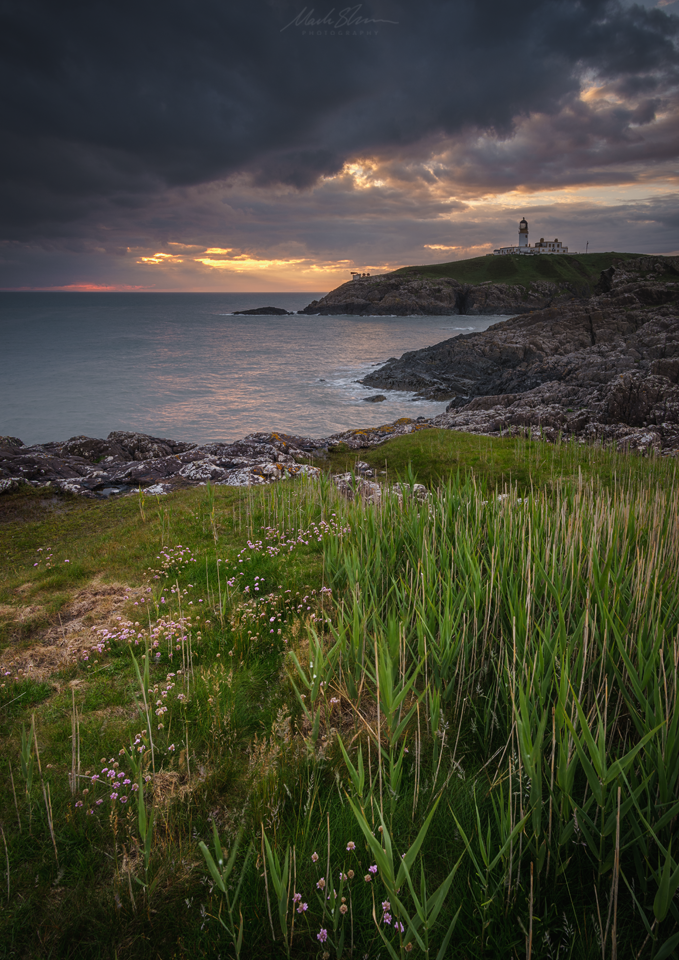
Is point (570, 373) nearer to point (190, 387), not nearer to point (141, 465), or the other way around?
point (141, 465)

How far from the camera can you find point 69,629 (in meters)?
5.61

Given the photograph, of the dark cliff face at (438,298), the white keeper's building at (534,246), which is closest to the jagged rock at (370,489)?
the dark cliff face at (438,298)

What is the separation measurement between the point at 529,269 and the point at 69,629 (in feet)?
572

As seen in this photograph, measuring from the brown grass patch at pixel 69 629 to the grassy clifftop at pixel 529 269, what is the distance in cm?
15811

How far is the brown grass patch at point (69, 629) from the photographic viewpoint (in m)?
4.89

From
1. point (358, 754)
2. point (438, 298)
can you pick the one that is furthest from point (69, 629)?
point (438, 298)

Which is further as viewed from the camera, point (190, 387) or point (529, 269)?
point (529, 269)

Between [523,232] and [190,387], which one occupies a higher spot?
[523,232]

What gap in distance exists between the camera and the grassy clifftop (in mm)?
145125

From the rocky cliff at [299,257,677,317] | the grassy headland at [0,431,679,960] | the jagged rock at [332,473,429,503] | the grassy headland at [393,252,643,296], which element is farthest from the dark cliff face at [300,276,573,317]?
the grassy headland at [0,431,679,960]

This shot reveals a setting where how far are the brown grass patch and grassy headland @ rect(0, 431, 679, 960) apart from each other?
0.11 feet

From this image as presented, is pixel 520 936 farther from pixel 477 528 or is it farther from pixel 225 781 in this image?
pixel 477 528

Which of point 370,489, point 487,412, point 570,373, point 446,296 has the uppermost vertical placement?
point 446,296

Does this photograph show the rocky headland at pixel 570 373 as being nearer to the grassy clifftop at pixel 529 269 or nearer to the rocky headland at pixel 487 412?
the rocky headland at pixel 487 412
